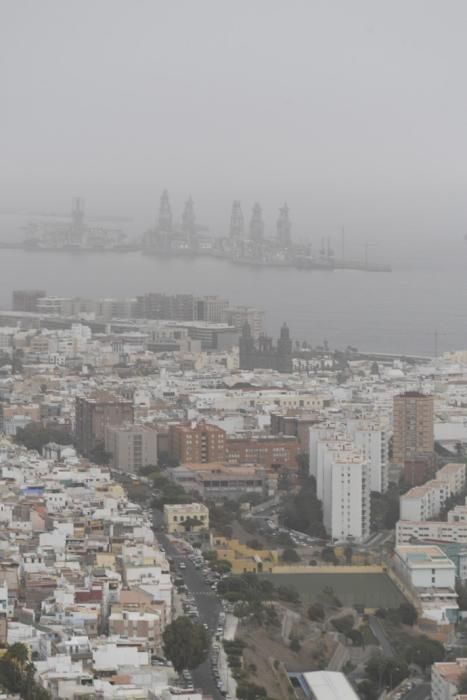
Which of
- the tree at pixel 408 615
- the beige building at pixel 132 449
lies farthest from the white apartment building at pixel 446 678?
the beige building at pixel 132 449

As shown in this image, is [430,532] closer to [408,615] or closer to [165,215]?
[408,615]

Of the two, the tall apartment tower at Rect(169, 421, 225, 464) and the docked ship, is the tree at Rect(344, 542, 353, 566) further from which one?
the docked ship

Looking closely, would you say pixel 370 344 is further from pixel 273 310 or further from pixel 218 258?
pixel 218 258

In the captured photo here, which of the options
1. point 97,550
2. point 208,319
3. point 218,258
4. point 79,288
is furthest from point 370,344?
point 97,550

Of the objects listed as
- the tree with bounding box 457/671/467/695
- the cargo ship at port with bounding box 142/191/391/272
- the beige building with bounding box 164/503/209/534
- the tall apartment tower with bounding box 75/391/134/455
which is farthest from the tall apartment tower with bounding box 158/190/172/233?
the tree with bounding box 457/671/467/695

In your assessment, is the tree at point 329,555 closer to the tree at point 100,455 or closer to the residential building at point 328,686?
the residential building at point 328,686

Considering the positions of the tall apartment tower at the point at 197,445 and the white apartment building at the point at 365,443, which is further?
the tall apartment tower at the point at 197,445

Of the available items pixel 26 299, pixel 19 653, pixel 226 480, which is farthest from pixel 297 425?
pixel 26 299
